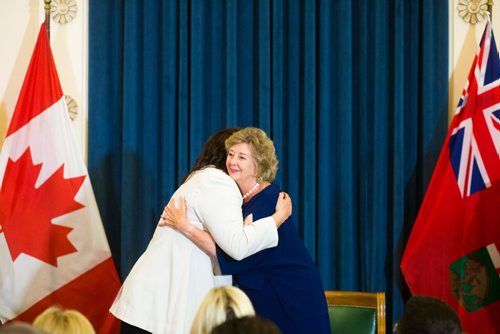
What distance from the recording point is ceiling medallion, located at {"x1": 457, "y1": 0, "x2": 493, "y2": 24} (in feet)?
13.9

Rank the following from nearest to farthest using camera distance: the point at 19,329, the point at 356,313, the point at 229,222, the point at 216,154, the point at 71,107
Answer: the point at 19,329, the point at 229,222, the point at 216,154, the point at 356,313, the point at 71,107

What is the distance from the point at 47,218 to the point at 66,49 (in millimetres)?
1047

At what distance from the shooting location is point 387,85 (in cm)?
424

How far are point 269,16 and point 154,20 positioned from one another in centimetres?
69

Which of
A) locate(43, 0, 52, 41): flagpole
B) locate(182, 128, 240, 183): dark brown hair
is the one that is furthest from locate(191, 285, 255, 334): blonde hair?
locate(43, 0, 52, 41): flagpole

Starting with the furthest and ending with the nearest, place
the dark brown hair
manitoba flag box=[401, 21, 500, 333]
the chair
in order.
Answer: manitoba flag box=[401, 21, 500, 333] → the chair → the dark brown hair

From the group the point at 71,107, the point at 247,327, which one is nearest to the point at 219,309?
the point at 247,327

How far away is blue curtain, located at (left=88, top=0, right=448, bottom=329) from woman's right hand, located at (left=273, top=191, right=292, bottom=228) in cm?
113

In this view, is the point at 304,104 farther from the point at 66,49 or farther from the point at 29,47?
the point at 29,47

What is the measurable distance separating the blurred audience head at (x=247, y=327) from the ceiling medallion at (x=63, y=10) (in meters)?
3.16

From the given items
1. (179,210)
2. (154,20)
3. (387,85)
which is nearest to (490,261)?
(387,85)

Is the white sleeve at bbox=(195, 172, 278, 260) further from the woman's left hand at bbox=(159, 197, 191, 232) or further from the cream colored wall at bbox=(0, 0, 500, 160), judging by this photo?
the cream colored wall at bbox=(0, 0, 500, 160)

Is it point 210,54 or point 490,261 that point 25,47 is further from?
point 490,261

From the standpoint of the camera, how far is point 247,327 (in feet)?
5.31
